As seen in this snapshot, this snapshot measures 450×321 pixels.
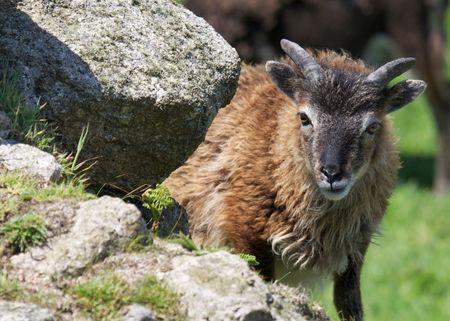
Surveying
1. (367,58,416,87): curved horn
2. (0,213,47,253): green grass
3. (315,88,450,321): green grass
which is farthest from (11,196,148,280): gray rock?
(315,88,450,321): green grass

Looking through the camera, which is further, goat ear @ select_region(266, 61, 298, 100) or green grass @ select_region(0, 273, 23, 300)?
goat ear @ select_region(266, 61, 298, 100)

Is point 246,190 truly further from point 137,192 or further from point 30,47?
point 30,47

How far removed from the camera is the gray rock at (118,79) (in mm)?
6242

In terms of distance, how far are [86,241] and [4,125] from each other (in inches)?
41.2

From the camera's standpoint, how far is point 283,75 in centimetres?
798

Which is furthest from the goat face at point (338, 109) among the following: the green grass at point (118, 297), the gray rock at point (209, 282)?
the green grass at point (118, 297)

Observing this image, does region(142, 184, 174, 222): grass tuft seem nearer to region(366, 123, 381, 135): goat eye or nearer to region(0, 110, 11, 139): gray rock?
region(0, 110, 11, 139): gray rock

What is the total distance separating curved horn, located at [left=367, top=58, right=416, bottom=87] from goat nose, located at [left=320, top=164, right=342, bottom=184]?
0.81m

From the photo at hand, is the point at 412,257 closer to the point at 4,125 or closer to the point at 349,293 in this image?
the point at 349,293

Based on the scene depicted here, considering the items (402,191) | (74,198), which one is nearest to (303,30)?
(402,191)

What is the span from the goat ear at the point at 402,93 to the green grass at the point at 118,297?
338cm

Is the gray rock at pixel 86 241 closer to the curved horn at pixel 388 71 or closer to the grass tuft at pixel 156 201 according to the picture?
the grass tuft at pixel 156 201

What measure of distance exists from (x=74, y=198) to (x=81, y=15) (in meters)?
1.45

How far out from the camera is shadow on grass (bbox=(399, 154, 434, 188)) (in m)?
17.5
